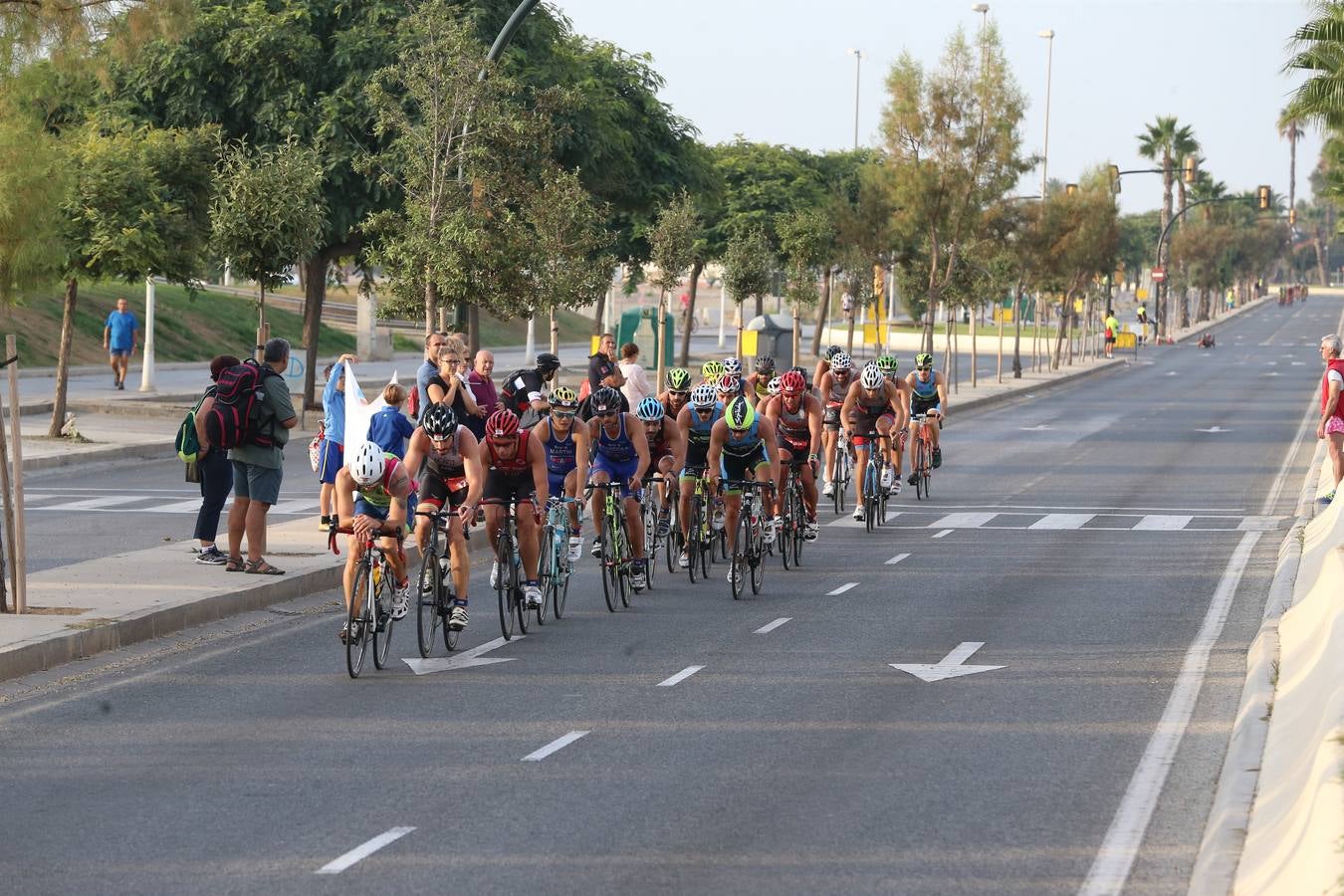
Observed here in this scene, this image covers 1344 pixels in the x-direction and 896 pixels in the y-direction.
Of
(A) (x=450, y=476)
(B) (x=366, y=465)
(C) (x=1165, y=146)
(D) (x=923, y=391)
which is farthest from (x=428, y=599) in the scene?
(C) (x=1165, y=146)

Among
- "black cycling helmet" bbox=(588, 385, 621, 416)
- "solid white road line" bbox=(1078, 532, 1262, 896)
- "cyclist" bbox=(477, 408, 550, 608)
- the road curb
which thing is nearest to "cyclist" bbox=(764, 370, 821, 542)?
"black cycling helmet" bbox=(588, 385, 621, 416)

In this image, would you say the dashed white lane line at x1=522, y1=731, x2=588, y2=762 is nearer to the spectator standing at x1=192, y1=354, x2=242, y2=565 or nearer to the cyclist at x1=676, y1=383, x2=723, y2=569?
the cyclist at x1=676, y1=383, x2=723, y2=569

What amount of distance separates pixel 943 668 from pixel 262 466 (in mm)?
6066

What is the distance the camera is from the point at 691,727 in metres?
10.7

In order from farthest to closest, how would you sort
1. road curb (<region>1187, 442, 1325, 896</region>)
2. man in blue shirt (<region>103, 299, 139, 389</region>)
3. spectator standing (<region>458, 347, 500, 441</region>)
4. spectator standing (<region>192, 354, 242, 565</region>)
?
man in blue shirt (<region>103, 299, 139, 389</region>) → spectator standing (<region>458, 347, 500, 441</region>) → spectator standing (<region>192, 354, 242, 565</region>) → road curb (<region>1187, 442, 1325, 896</region>)

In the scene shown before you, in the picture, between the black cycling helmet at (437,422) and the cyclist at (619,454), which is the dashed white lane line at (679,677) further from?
the cyclist at (619,454)

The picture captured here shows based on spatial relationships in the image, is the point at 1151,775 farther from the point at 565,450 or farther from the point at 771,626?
the point at 565,450

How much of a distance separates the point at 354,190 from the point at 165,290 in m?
26.0

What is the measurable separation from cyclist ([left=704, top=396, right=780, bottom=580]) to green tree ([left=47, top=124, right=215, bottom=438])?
15455mm

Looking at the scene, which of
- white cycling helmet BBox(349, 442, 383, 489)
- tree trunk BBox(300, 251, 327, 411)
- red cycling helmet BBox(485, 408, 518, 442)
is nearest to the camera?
white cycling helmet BBox(349, 442, 383, 489)

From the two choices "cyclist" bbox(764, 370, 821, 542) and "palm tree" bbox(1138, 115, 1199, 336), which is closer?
"cyclist" bbox(764, 370, 821, 542)

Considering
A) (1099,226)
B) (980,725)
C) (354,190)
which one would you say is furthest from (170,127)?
(1099,226)

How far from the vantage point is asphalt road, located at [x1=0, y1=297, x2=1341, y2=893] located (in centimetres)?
790

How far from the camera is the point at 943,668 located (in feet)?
41.9
